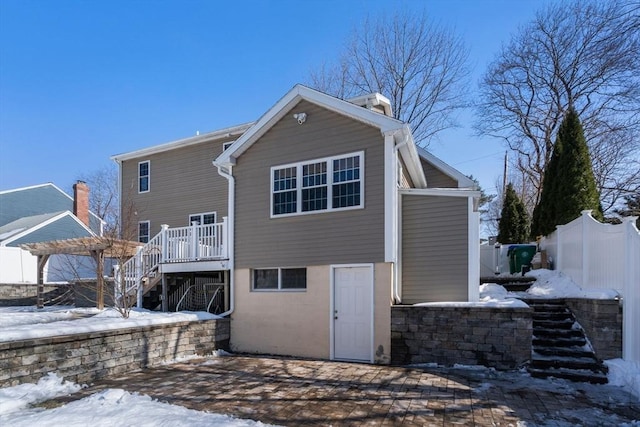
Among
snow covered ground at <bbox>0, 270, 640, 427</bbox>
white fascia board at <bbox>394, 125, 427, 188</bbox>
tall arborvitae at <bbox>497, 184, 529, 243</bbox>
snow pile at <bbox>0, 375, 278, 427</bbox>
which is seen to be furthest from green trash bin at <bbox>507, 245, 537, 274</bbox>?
snow pile at <bbox>0, 375, 278, 427</bbox>

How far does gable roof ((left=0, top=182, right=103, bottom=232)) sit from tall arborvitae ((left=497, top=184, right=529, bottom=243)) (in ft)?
72.0

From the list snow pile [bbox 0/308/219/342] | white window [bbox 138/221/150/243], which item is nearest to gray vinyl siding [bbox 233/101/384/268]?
snow pile [bbox 0/308/219/342]

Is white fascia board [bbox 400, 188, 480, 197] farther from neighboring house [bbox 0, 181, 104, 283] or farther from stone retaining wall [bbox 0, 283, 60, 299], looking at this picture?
stone retaining wall [bbox 0, 283, 60, 299]

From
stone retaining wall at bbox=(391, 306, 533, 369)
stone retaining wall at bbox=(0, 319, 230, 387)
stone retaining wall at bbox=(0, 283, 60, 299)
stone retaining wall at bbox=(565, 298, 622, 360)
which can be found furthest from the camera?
stone retaining wall at bbox=(0, 283, 60, 299)

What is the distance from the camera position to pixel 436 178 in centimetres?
1268

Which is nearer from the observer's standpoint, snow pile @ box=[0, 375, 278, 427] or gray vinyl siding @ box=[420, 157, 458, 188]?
snow pile @ box=[0, 375, 278, 427]

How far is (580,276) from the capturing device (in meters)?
8.76

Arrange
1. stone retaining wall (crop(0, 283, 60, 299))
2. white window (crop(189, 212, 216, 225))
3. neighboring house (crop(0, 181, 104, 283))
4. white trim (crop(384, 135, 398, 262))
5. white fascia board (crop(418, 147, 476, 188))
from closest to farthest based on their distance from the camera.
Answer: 1. white trim (crop(384, 135, 398, 262))
2. white fascia board (crop(418, 147, 476, 188))
3. white window (crop(189, 212, 216, 225))
4. stone retaining wall (crop(0, 283, 60, 299))
5. neighboring house (crop(0, 181, 104, 283))

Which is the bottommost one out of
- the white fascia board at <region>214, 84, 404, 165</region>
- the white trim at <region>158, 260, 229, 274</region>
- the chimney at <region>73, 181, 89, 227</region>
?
the white trim at <region>158, 260, 229, 274</region>

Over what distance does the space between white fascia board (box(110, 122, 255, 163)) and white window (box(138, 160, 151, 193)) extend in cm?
41

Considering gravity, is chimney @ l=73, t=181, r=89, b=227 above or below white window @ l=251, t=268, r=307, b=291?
above

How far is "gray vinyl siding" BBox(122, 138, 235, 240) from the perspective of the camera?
50.9ft

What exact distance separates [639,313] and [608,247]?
157 cm

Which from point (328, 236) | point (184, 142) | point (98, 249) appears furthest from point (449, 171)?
point (98, 249)
